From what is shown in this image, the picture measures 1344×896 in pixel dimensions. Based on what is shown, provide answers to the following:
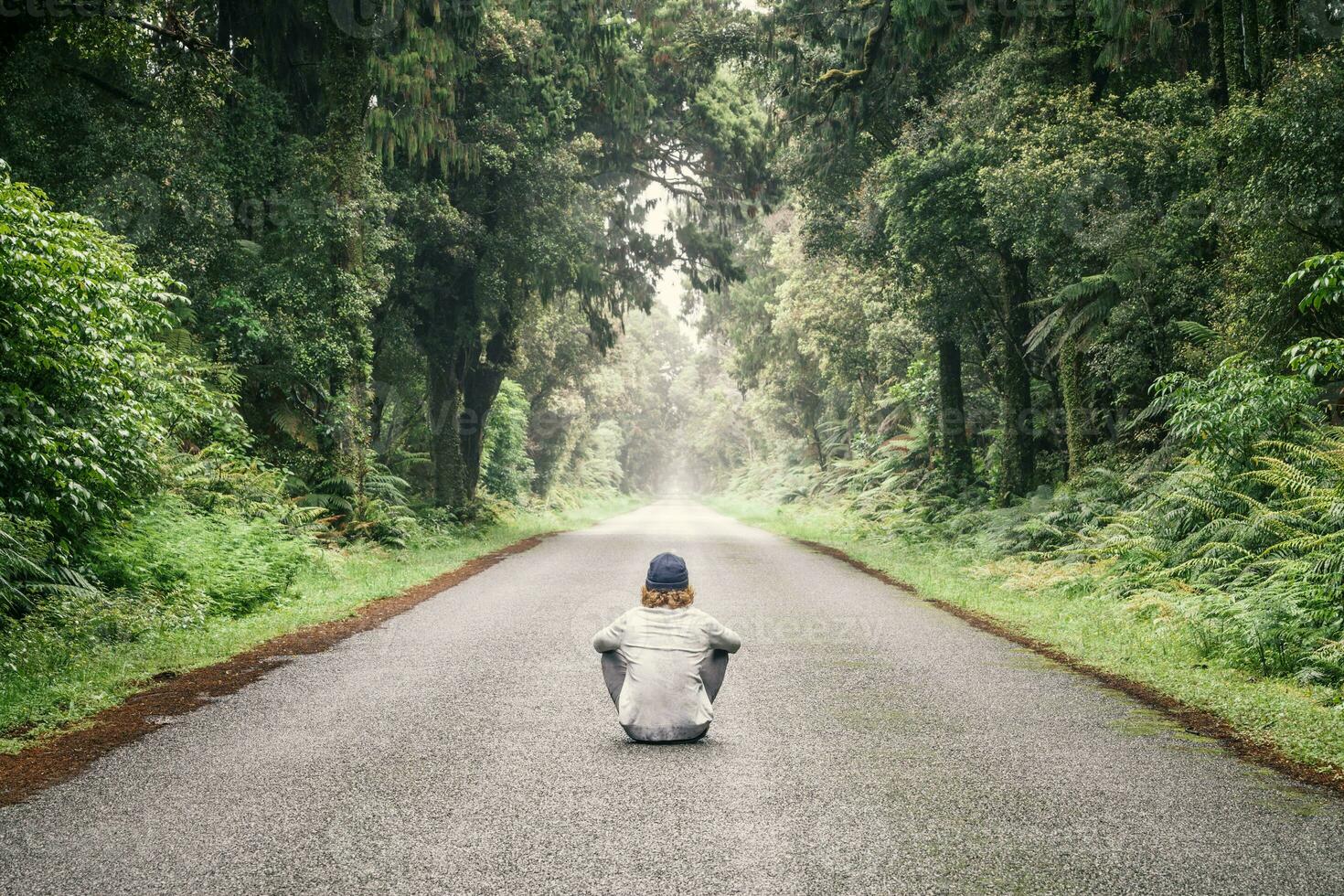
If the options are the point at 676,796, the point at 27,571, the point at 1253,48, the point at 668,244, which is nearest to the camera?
the point at 676,796

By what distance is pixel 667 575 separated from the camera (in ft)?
20.4

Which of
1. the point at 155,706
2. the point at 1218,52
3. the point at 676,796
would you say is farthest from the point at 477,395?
the point at 676,796

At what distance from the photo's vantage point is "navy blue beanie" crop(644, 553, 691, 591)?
622 centimetres

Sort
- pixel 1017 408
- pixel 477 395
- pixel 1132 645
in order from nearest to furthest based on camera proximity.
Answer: pixel 1132 645, pixel 1017 408, pixel 477 395

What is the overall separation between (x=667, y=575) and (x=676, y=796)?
1536 millimetres

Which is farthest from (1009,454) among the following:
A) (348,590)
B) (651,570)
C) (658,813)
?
(658,813)

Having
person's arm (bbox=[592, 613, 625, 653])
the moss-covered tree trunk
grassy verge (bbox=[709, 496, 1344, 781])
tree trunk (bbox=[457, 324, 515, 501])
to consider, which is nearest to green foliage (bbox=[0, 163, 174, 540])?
person's arm (bbox=[592, 613, 625, 653])

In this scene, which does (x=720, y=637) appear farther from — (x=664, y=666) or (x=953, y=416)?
(x=953, y=416)

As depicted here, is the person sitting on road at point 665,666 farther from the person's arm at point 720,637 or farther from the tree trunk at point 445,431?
the tree trunk at point 445,431

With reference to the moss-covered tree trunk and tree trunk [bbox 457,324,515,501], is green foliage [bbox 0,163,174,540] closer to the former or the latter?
the moss-covered tree trunk

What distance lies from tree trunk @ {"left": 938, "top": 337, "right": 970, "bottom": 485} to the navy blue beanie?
19797mm

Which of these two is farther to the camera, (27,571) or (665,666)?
(27,571)

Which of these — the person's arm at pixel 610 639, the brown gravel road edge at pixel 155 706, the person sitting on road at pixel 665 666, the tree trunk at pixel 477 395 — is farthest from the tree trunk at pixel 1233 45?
the tree trunk at pixel 477 395

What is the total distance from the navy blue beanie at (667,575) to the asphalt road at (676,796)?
979 mm
